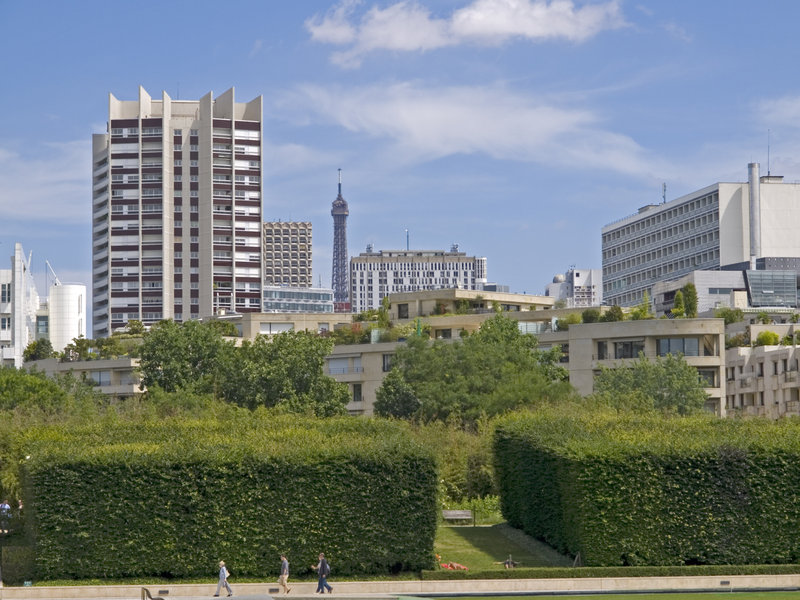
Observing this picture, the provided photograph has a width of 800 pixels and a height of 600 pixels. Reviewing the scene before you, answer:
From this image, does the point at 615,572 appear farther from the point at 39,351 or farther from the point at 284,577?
Answer: the point at 39,351

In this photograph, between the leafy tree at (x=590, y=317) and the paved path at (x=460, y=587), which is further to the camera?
the leafy tree at (x=590, y=317)

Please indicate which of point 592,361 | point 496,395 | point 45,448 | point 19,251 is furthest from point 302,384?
point 19,251

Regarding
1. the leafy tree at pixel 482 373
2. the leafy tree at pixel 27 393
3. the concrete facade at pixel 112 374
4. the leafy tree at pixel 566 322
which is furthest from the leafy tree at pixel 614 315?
the leafy tree at pixel 27 393

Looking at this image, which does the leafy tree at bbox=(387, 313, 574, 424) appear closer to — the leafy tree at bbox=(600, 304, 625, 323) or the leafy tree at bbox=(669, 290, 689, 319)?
the leafy tree at bbox=(600, 304, 625, 323)

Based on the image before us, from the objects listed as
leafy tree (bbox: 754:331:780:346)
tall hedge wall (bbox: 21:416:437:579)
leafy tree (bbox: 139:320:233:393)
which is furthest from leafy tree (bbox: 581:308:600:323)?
tall hedge wall (bbox: 21:416:437:579)

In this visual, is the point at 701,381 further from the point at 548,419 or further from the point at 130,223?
the point at 130,223

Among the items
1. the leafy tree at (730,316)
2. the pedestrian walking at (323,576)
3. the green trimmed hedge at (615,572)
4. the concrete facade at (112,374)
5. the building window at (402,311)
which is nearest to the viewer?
the pedestrian walking at (323,576)

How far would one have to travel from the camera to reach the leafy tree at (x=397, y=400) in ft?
335

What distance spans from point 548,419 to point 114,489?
23019 mm

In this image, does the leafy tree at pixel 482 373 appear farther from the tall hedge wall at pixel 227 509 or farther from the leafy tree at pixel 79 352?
the leafy tree at pixel 79 352

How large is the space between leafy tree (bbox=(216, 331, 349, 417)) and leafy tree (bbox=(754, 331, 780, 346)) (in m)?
41.1

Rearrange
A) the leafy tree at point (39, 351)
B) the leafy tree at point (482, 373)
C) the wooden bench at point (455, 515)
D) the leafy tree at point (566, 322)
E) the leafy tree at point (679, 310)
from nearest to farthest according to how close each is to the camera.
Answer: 1. the wooden bench at point (455, 515)
2. the leafy tree at point (482, 373)
3. the leafy tree at point (566, 322)
4. the leafy tree at point (679, 310)
5. the leafy tree at point (39, 351)

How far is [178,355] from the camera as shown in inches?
4439

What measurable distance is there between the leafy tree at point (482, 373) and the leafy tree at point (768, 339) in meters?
20.8
